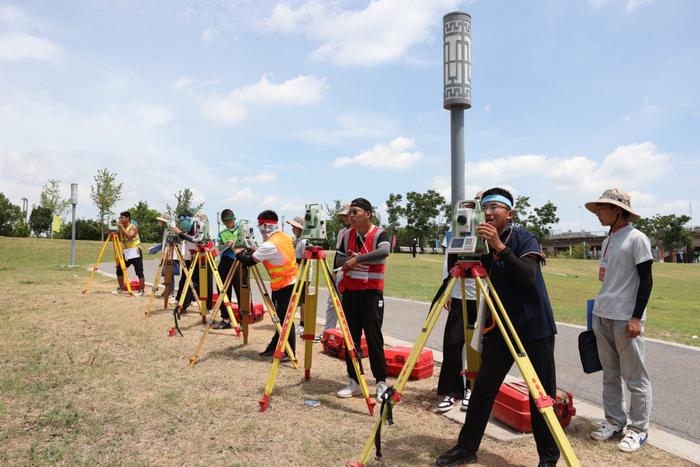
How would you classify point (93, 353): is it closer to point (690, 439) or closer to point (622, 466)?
point (622, 466)

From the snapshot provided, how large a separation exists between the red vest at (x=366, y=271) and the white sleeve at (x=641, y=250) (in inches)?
86.9

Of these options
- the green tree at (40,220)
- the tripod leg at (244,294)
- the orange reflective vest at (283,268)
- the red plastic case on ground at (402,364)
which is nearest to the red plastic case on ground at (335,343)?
the red plastic case on ground at (402,364)

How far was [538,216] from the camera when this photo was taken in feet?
184

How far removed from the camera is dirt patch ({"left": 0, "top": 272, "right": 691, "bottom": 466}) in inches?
144

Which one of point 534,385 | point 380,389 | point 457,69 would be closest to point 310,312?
point 380,389

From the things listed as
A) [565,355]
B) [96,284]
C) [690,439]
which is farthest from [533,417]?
[96,284]

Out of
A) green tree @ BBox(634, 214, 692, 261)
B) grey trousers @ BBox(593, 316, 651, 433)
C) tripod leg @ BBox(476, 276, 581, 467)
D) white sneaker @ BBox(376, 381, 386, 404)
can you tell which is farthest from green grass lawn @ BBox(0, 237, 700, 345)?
green tree @ BBox(634, 214, 692, 261)

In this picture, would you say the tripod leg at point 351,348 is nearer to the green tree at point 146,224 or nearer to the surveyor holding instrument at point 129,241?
the surveyor holding instrument at point 129,241

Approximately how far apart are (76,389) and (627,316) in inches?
204

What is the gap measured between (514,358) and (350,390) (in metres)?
2.29

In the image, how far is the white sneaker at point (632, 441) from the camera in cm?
384

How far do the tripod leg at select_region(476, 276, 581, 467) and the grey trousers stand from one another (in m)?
1.27

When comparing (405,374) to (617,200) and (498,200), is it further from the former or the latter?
(617,200)

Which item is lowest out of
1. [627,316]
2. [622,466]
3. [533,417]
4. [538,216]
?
[622,466]
